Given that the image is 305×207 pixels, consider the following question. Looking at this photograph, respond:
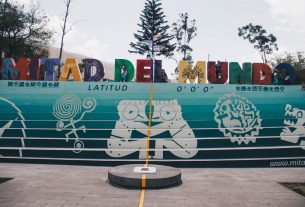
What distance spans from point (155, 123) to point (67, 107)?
15.7 feet

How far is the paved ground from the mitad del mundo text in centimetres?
153

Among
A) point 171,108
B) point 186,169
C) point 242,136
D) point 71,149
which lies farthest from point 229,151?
point 71,149

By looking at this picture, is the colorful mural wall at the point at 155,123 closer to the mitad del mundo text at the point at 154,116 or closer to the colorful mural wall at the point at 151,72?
the mitad del mundo text at the point at 154,116

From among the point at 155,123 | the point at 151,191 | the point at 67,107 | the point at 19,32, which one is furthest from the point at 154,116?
the point at 19,32

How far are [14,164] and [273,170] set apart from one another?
31.8 ft

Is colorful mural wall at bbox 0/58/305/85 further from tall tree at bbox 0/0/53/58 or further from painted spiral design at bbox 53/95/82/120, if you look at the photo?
tall tree at bbox 0/0/53/58

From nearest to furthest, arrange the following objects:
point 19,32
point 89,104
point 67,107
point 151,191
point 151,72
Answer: point 151,191, point 67,107, point 89,104, point 151,72, point 19,32

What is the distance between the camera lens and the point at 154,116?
15.1m

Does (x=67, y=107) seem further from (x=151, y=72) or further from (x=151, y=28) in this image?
(x=151, y=28)

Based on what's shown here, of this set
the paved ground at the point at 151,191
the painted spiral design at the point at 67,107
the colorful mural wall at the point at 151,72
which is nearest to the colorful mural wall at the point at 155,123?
the painted spiral design at the point at 67,107

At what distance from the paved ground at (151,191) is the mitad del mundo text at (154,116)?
60.4 inches

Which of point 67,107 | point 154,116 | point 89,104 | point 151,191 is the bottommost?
point 151,191

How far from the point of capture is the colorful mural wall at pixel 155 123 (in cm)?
1231

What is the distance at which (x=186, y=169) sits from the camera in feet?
35.7
